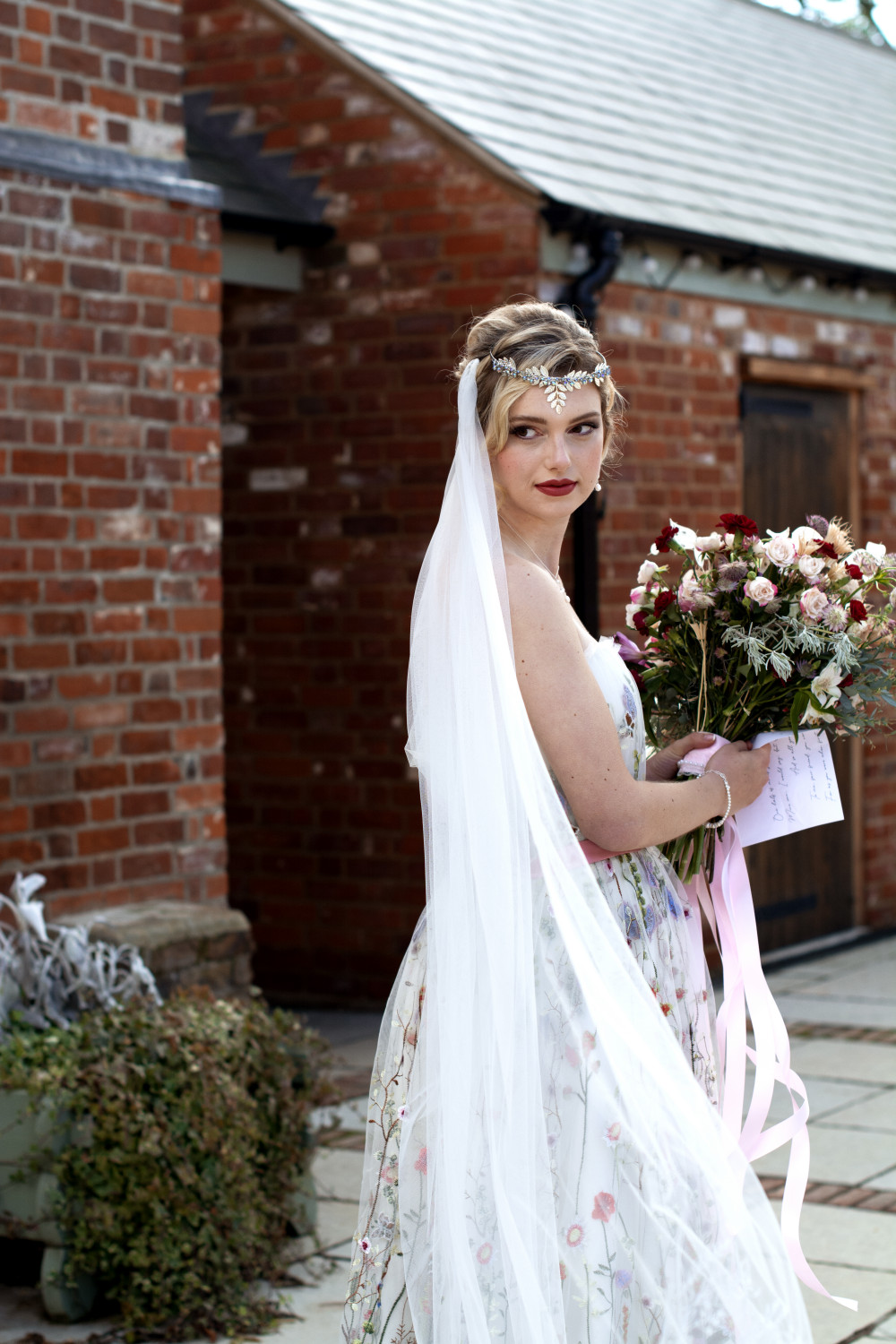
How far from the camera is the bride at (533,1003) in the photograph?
2.53 metres

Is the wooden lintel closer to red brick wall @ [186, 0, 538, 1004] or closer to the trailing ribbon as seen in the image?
red brick wall @ [186, 0, 538, 1004]

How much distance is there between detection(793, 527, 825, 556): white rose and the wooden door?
4.87 meters

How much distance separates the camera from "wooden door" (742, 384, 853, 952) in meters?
7.87

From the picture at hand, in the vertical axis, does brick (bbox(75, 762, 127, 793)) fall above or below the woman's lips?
below

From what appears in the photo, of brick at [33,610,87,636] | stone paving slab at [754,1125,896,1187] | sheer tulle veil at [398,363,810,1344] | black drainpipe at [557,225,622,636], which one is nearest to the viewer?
sheer tulle veil at [398,363,810,1344]

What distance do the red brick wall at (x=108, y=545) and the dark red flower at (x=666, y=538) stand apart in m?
2.10

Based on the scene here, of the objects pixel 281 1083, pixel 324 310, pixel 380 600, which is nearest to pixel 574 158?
pixel 324 310

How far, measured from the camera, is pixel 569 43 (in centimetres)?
893

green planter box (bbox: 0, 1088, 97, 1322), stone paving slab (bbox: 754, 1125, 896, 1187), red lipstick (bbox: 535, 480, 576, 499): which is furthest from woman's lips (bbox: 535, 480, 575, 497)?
stone paving slab (bbox: 754, 1125, 896, 1187)

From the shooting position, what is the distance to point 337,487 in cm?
700

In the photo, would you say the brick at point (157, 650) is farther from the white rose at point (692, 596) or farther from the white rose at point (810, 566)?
the white rose at point (810, 566)

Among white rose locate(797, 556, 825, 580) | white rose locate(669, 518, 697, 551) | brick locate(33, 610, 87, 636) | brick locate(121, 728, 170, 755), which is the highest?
white rose locate(669, 518, 697, 551)

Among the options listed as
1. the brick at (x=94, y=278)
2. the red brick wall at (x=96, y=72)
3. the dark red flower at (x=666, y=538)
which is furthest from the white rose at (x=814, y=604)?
the red brick wall at (x=96, y=72)

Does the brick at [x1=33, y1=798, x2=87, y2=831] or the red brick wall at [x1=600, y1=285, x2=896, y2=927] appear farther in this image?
the red brick wall at [x1=600, y1=285, x2=896, y2=927]
